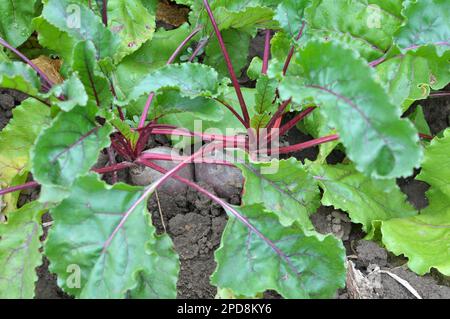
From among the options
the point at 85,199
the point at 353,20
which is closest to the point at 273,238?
the point at 85,199

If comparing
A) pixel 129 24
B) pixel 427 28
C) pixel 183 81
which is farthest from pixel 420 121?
pixel 129 24

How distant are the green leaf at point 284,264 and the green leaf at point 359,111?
0.30 metres

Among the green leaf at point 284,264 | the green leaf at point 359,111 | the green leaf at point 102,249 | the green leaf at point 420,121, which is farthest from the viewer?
the green leaf at point 420,121

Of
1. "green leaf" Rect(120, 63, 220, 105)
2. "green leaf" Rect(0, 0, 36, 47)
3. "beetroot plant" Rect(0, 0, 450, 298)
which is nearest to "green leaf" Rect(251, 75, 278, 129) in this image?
"beetroot plant" Rect(0, 0, 450, 298)

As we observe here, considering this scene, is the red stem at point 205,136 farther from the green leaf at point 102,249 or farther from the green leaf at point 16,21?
the green leaf at point 16,21

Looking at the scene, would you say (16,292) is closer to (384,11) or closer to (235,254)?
(235,254)

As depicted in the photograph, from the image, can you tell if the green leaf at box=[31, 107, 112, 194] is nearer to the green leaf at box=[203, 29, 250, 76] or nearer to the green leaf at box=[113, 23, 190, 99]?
the green leaf at box=[113, 23, 190, 99]

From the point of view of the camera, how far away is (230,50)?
215cm

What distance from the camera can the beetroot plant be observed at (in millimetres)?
1439

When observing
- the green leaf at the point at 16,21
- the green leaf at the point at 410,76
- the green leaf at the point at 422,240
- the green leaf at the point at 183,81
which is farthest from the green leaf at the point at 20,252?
the green leaf at the point at 410,76

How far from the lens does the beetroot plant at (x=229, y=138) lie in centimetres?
144

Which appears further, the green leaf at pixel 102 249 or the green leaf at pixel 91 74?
the green leaf at pixel 91 74

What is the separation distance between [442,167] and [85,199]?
1.15 metres
